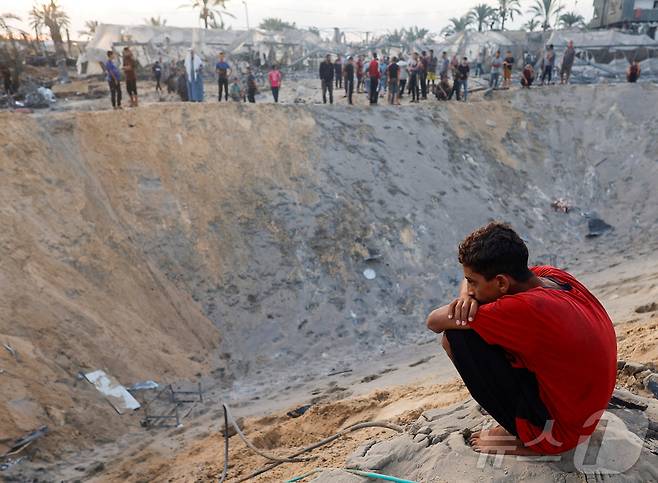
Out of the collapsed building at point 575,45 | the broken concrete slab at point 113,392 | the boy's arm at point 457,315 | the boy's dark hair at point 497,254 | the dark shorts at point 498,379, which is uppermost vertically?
the collapsed building at point 575,45

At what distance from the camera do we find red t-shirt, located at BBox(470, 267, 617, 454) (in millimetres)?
2242

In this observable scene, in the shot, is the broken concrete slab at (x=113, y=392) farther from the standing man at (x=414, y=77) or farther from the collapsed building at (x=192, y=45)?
the collapsed building at (x=192, y=45)

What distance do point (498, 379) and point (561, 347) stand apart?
1.18 ft

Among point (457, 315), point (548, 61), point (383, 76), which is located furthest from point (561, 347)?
point (548, 61)

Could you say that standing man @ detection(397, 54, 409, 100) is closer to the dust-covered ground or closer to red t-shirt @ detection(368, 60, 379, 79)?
the dust-covered ground

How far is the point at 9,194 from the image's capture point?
8.34 metres

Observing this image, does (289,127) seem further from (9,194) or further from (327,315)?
(9,194)

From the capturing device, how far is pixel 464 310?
7.95 ft

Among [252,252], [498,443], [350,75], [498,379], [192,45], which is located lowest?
[252,252]

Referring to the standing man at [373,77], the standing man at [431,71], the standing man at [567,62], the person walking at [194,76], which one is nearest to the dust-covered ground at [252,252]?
the standing man at [373,77]

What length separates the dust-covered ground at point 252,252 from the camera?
6246mm


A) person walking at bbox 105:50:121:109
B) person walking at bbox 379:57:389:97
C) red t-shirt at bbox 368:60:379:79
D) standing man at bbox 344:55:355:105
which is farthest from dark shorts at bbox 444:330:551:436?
person walking at bbox 379:57:389:97

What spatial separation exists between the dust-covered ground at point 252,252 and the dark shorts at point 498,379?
1.63 meters

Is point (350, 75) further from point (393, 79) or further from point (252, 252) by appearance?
point (252, 252)
